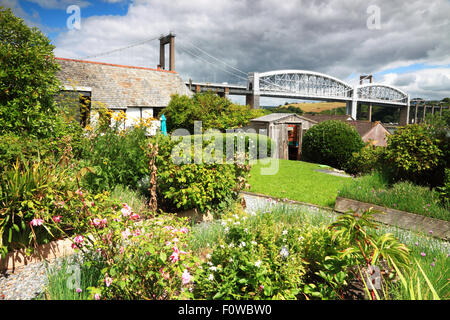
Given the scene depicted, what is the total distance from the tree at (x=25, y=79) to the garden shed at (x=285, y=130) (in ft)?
37.6

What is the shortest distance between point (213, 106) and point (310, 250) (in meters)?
16.7

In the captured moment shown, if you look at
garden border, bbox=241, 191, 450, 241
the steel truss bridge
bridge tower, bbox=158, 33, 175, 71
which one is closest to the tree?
garden border, bbox=241, 191, 450, 241

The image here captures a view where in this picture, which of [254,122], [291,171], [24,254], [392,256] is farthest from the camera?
[254,122]

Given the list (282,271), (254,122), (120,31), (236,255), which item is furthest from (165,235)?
(254,122)

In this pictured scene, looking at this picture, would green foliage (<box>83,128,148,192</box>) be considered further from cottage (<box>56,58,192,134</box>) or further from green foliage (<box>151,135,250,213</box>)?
cottage (<box>56,58,192,134</box>)

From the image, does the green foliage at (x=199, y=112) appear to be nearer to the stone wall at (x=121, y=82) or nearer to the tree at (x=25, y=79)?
the stone wall at (x=121, y=82)

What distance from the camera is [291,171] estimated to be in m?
11.3

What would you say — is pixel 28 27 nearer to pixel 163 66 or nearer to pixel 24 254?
pixel 24 254

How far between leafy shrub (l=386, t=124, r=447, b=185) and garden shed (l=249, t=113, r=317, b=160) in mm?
8592

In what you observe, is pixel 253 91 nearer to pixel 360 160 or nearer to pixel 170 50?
pixel 170 50

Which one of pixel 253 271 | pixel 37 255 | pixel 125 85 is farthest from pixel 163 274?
pixel 125 85

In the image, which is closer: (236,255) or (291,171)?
(236,255)

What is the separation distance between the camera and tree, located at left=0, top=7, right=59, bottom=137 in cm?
468

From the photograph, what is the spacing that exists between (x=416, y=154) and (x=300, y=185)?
130 inches
